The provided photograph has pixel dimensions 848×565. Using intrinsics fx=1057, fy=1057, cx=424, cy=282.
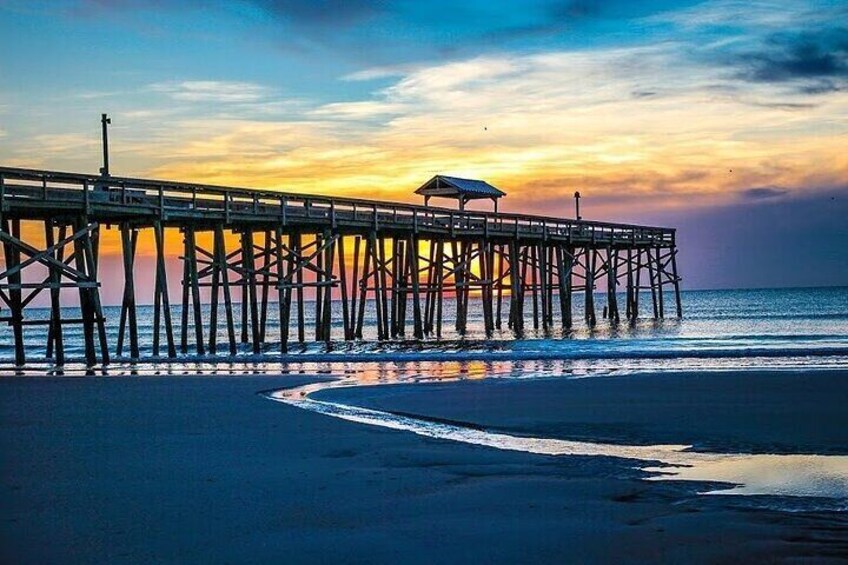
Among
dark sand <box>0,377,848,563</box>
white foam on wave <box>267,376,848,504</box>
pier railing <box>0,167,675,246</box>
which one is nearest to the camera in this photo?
dark sand <box>0,377,848,563</box>

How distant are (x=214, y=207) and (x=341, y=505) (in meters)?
21.7

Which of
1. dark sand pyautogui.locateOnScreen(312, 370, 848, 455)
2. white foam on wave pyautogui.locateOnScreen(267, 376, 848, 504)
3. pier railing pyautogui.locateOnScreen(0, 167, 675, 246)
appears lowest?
white foam on wave pyautogui.locateOnScreen(267, 376, 848, 504)

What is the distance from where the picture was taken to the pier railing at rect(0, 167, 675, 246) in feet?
74.8

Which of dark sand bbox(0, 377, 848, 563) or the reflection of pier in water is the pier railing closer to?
the reflection of pier in water

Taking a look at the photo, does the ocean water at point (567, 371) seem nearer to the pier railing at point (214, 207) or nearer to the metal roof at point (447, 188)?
the pier railing at point (214, 207)

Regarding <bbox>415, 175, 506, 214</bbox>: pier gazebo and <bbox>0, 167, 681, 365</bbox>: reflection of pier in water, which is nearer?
<bbox>0, 167, 681, 365</bbox>: reflection of pier in water

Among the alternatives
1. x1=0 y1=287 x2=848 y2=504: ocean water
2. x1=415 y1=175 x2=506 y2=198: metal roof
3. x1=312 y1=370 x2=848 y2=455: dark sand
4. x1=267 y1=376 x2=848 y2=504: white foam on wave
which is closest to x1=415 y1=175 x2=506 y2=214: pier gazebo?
x1=415 y1=175 x2=506 y2=198: metal roof

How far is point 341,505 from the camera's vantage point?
7305 millimetres

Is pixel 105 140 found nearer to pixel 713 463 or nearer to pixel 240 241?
pixel 240 241

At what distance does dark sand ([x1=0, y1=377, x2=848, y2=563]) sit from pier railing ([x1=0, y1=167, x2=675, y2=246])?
1211cm

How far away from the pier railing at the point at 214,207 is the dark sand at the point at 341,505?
12106mm

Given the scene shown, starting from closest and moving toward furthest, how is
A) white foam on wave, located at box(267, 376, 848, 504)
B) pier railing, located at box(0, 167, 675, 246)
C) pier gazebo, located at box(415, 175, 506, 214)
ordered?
white foam on wave, located at box(267, 376, 848, 504) < pier railing, located at box(0, 167, 675, 246) < pier gazebo, located at box(415, 175, 506, 214)

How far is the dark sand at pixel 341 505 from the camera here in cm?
601

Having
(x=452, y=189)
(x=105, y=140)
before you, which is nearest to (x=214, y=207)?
(x=105, y=140)
